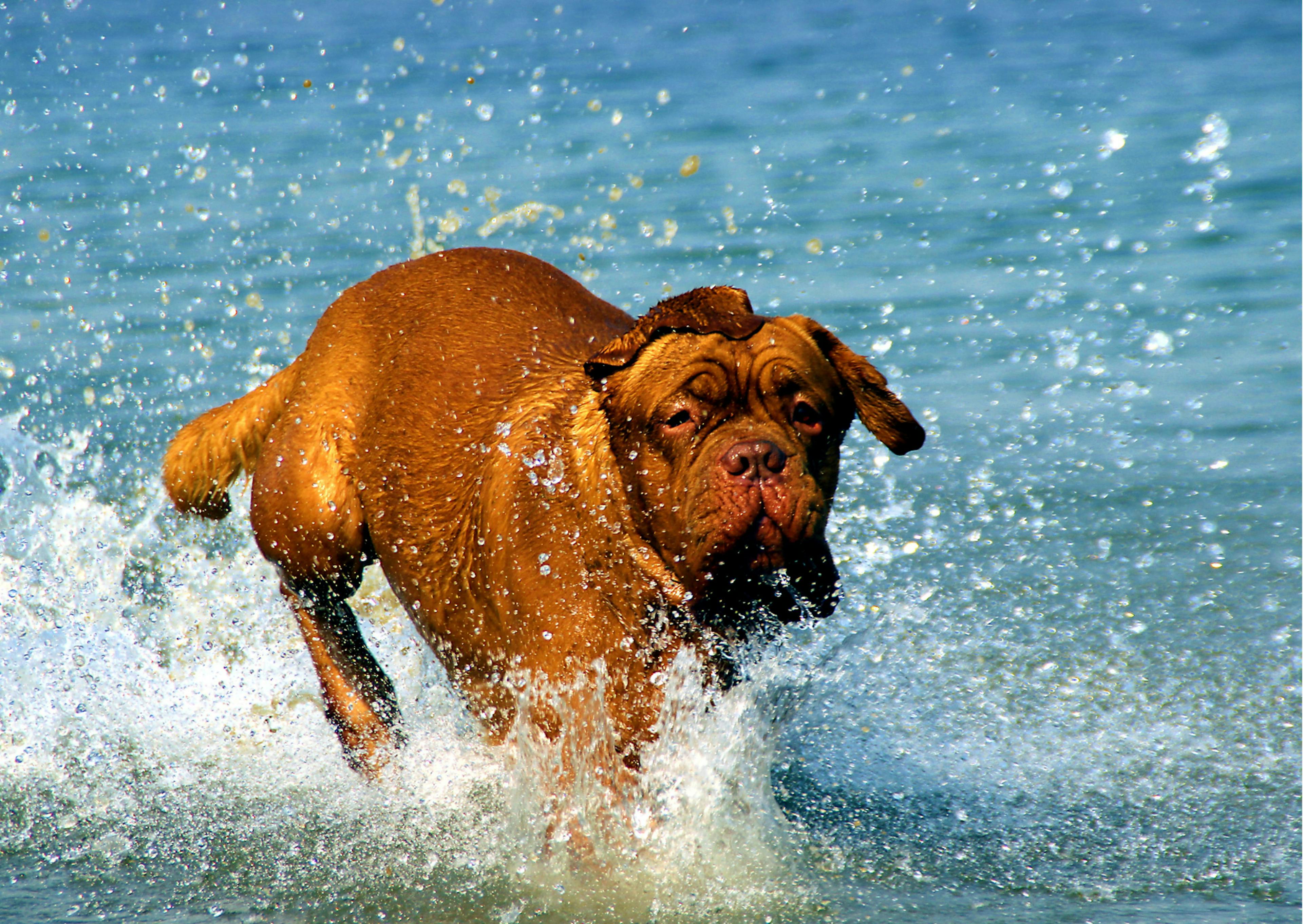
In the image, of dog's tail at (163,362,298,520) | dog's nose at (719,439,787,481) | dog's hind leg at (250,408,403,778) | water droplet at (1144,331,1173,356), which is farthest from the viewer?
water droplet at (1144,331,1173,356)

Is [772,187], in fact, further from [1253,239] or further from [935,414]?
[935,414]

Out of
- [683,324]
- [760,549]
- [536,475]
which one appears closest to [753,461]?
[760,549]

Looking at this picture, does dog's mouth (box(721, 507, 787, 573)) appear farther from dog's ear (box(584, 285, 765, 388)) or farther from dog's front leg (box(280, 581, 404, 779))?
dog's front leg (box(280, 581, 404, 779))

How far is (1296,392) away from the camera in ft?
24.4

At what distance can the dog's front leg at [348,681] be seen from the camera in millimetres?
4199

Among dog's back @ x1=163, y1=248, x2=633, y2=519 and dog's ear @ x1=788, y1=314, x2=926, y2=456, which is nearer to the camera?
dog's ear @ x1=788, y1=314, x2=926, y2=456

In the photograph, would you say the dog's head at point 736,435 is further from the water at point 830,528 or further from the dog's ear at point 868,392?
the water at point 830,528

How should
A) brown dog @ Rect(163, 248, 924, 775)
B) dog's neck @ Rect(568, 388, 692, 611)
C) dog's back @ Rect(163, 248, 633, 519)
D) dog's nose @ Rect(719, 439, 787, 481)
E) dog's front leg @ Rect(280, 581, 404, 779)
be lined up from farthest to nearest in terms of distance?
dog's front leg @ Rect(280, 581, 404, 779)
dog's back @ Rect(163, 248, 633, 519)
dog's neck @ Rect(568, 388, 692, 611)
brown dog @ Rect(163, 248, 924, 775)
dog's nose @ Rect(719, 439, 787, 481)

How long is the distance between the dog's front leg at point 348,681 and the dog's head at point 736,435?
5.04 feet

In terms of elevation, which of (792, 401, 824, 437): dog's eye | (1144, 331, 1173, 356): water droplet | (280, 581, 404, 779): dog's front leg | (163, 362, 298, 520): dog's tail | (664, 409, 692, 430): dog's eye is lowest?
(280, 581, 404, 779): dog's front leg

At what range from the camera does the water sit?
11.7 ft

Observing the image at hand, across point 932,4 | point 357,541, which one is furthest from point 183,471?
point 932,4

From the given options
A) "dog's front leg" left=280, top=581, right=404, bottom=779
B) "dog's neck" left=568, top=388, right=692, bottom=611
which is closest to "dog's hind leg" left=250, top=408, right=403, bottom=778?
"dog's front leg" left=280, top=581, right=404, bottom=779

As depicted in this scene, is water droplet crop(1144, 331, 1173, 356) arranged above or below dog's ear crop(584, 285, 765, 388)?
Result: below
